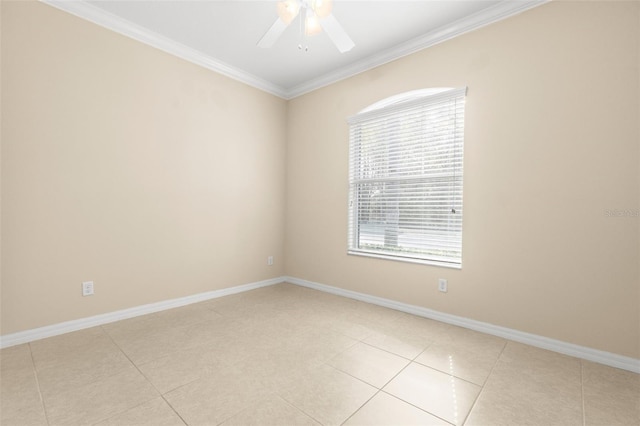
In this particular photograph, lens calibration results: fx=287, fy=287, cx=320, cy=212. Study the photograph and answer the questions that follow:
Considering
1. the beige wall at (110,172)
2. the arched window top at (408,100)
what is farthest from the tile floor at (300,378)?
the arched window top at (408,100)

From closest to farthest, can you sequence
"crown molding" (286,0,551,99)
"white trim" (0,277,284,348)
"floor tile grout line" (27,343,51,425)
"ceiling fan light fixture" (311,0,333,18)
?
"floor tile grout line" (27,343,51,425)
"ceiling fan light fixture" (311,0,333,18)
"white trim" (0,277,284,348)
"crown molding" (286,0,551,99)

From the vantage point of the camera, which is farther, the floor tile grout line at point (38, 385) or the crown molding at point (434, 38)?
the crown molding at point (434, 38)

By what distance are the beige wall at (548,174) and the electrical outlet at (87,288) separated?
2928 millimetres

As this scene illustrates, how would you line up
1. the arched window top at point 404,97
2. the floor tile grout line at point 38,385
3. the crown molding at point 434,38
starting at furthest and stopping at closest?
the arched window top at point 404,97 → the crown molding at point 434,38 → the floor tile grout line at point 38,385

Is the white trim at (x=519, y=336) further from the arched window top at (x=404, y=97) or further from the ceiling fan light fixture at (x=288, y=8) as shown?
the ceiling fan light fixture at (x=288, y=8)

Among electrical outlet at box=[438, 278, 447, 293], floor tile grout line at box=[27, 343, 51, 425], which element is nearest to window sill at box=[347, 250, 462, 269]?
A: electrical outlet at box=[438, 278, 447, 293]

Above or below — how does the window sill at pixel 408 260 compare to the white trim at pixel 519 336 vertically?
above

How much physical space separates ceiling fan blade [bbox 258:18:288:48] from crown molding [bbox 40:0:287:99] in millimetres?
1481

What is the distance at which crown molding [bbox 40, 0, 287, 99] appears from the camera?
97.0 inches

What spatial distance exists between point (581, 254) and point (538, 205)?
0.45m

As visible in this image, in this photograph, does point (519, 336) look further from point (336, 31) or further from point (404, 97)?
point (336, 31)

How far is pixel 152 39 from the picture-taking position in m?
2.91

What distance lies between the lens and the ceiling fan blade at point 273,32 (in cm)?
196

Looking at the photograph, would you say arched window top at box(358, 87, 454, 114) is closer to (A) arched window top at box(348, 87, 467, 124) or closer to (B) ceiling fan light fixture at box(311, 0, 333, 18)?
(A) arched window top at box(348, 87, 467, 124)
